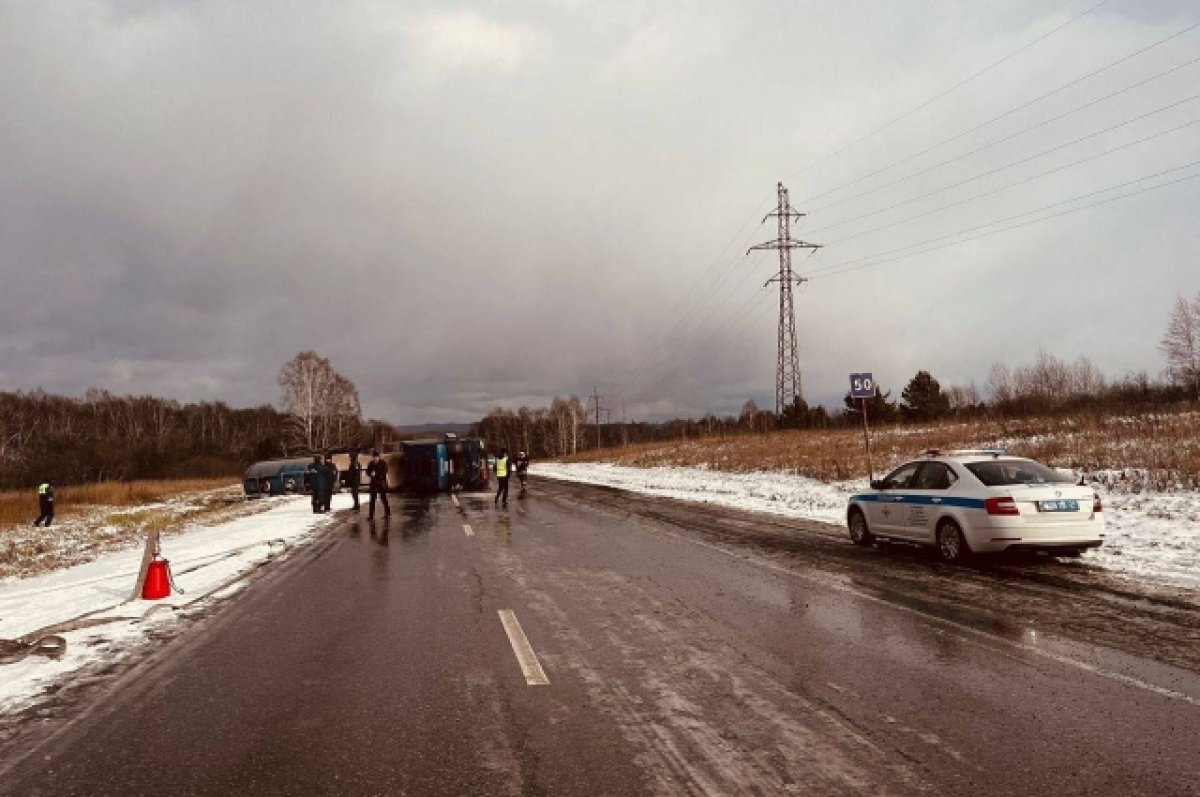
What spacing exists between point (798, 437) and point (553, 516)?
26.1 m

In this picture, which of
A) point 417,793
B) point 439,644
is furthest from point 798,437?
point 417,793

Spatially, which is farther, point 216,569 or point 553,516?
point 553,516

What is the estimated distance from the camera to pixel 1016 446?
24.9m

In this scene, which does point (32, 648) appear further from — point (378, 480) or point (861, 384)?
point (861, 384)

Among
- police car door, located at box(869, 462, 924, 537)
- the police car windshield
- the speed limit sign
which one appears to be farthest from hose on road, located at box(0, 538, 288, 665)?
the speed limit sign

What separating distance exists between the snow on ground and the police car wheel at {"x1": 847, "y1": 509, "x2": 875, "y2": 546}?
10064 mm

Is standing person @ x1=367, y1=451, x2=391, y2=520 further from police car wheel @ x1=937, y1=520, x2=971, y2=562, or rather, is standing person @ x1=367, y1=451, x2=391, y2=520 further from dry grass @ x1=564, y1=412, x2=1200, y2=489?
dry grass @ x1=564, y1=412, x2=1200, y2=489

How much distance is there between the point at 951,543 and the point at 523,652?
24.2 ft

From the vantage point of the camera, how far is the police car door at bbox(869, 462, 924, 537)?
12.1 metres

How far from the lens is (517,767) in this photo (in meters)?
3.91

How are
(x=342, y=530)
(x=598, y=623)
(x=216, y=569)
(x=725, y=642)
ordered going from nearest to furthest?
1. (x=725, y=642)
2. (x=598, y=623)
3. (x=216, y=569)
4. (x=342, y=530)

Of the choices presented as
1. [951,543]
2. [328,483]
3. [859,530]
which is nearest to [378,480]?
[328,483]

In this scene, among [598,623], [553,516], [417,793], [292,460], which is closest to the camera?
[417,793]

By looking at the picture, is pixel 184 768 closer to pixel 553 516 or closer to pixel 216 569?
pixel 216 569
